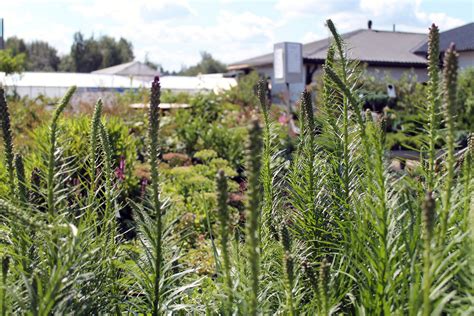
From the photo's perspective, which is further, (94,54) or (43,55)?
(43,55)

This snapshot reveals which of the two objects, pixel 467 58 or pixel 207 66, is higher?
pixel 207 66

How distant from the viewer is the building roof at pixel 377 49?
35.3 m

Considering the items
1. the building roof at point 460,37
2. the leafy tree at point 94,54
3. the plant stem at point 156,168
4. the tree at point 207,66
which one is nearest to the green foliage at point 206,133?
the plant stem at point 156,168

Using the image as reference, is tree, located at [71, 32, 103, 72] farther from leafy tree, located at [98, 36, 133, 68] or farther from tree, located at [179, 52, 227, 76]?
tree, located at [179, 52, 227, 76]

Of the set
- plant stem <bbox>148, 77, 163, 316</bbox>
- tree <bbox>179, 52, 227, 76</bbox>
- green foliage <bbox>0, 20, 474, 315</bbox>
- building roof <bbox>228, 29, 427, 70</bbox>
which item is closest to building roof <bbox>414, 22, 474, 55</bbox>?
building roof <bbox>228, 29, 427, 70</bbox>

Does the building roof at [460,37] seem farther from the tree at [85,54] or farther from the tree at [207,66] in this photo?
the tree at [85,54]

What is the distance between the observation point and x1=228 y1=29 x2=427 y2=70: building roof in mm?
35312

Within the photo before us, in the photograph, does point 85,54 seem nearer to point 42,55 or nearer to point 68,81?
point 42,55

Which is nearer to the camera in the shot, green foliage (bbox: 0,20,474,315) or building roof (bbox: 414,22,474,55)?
green foliage (bbox: 0,20,474,315)

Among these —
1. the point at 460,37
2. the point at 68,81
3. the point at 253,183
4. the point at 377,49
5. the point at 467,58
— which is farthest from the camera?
the point at 68,81

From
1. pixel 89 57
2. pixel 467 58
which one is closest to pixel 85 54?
pixel 89 57

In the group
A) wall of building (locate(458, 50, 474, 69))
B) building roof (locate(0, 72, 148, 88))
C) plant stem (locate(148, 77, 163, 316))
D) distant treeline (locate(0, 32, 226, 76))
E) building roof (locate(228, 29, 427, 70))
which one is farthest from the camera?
distant treeline (locate(0, 32, 226, 76))

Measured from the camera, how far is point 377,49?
1494 inches

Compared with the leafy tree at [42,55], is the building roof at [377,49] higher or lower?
lower
